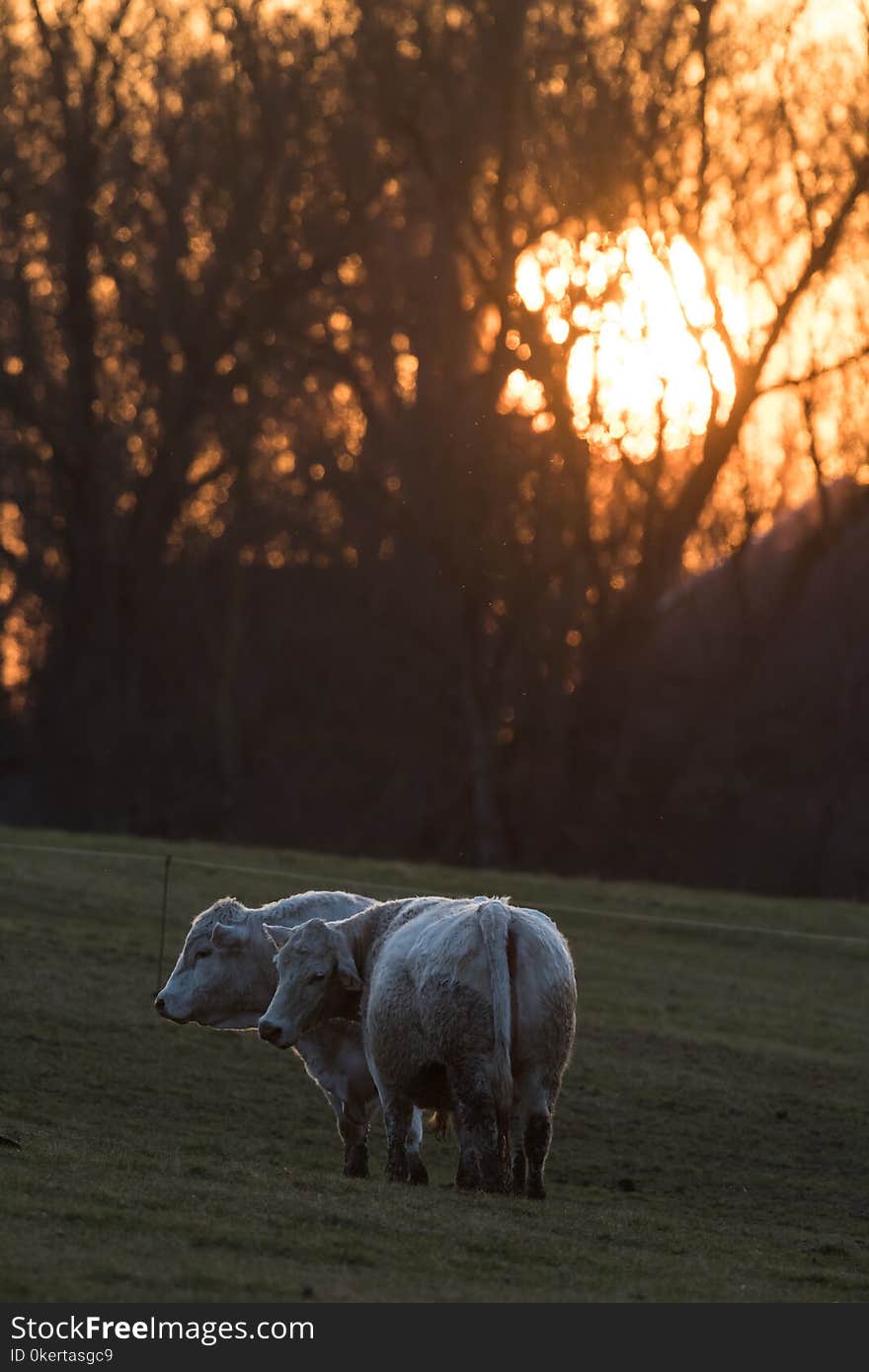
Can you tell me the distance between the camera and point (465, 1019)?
11.2 m

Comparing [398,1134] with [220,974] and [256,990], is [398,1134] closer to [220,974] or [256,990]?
[256,990]

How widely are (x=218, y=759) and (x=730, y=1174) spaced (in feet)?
110

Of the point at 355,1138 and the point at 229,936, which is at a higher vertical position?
the point at 229,936

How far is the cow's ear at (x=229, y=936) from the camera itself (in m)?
13.1

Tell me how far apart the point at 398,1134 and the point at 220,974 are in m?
1.87

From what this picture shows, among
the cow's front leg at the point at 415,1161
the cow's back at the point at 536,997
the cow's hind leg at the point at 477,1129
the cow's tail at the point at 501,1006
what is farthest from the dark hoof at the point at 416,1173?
the cow's back at the point at 536,997

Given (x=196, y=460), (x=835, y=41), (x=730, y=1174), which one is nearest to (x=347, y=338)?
(x=196, y=460)

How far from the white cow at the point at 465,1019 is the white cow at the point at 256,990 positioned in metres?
0.65

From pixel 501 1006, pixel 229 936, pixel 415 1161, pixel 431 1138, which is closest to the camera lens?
pixel 501 1006

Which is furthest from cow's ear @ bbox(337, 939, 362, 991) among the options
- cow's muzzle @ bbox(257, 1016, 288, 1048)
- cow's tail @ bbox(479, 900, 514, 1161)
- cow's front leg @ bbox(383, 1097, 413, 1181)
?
cow's tail @ bbox(479, 900, 514, 1161)

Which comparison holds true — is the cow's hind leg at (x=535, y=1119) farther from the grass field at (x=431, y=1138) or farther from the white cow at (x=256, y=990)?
the white cow at (x=256, y=990)

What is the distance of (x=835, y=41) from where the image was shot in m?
37.0

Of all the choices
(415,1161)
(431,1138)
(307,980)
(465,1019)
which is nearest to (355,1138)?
(415,1161)

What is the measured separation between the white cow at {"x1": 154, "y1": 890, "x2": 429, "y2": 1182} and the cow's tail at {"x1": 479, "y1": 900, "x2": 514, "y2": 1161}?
1589mm
